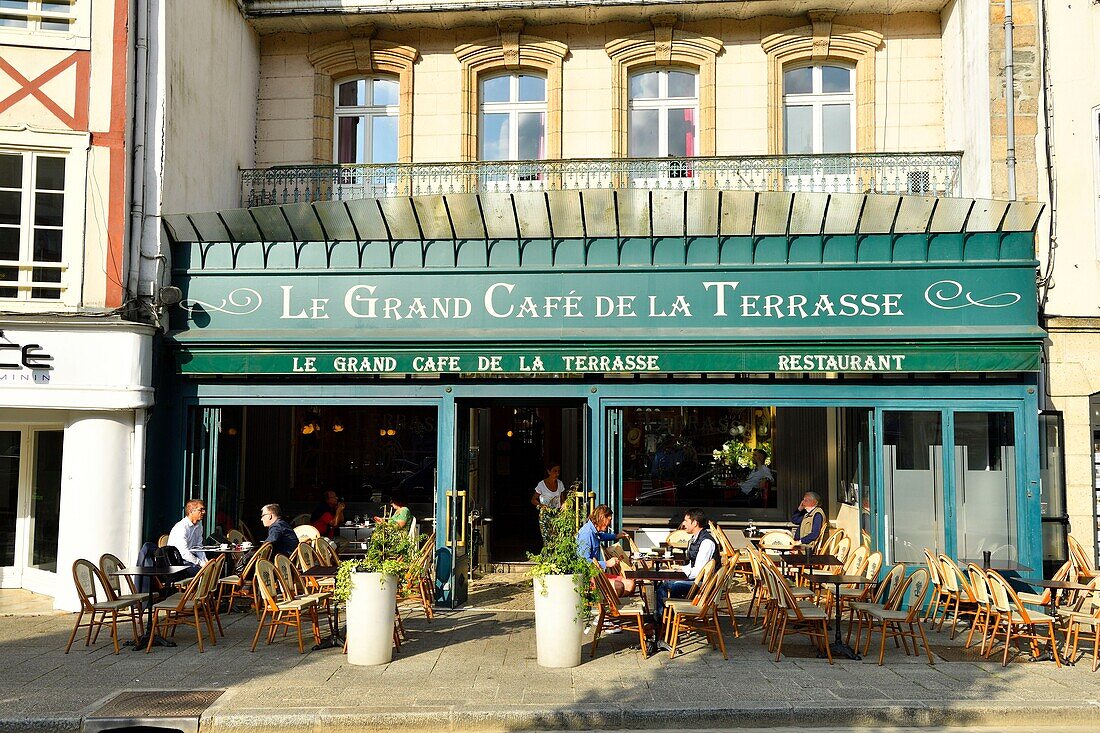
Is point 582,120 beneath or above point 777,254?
above

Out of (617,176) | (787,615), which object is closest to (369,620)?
(787,615)

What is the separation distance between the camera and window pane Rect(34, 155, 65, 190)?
35.8 ft

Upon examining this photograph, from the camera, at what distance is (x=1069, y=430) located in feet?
36.6

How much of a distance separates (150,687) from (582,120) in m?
9.45

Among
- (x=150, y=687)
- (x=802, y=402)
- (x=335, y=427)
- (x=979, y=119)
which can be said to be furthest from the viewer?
(x=335, y=427)

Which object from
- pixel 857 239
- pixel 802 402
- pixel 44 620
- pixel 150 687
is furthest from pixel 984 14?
pixel 44 620

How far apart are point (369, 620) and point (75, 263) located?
5.87m

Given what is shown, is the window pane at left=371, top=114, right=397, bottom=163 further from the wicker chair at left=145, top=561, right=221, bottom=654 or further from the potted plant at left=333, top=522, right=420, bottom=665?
the potted plant at left=333, top=522, right=420, bottom=665

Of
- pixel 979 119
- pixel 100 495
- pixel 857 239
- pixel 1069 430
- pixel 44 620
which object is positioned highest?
pixel 979 119

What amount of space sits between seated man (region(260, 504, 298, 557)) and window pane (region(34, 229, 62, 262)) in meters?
4.07

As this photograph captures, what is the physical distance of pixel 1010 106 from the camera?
37.7 ft

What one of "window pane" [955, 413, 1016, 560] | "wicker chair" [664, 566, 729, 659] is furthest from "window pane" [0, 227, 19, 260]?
"window pane" [955, 413, 1016, 560]

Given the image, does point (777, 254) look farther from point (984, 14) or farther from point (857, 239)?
point (984, 14)

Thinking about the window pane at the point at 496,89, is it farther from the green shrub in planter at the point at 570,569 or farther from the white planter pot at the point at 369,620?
the white planter pot at the point at 369,620
